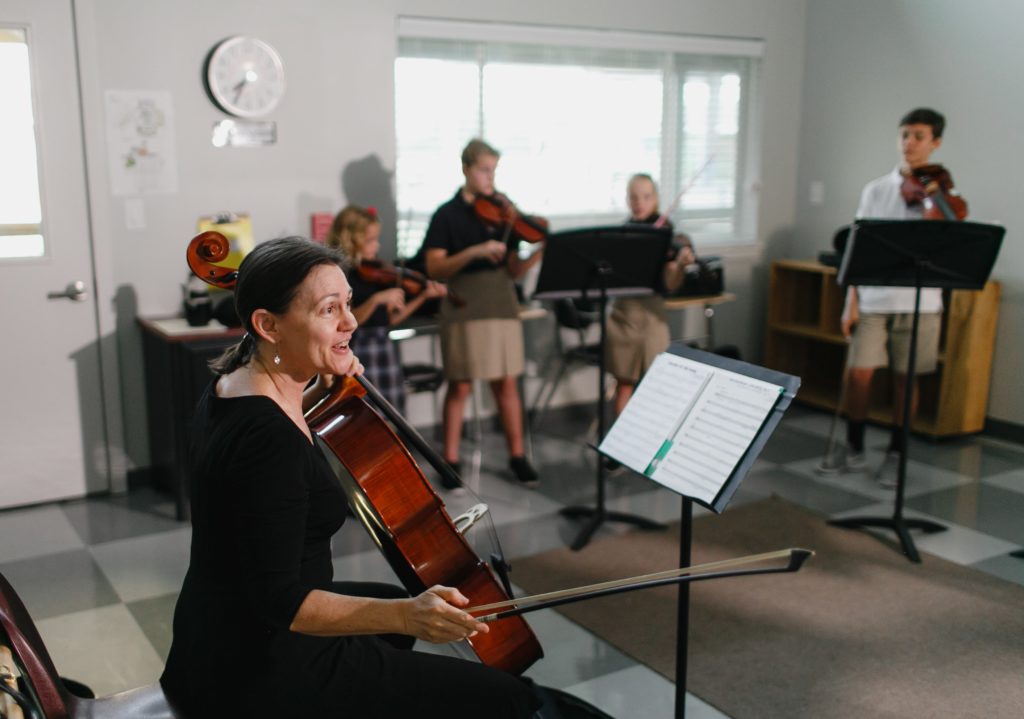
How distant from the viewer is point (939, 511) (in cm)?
400

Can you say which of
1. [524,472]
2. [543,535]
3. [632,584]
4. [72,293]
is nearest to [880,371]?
[524,472]

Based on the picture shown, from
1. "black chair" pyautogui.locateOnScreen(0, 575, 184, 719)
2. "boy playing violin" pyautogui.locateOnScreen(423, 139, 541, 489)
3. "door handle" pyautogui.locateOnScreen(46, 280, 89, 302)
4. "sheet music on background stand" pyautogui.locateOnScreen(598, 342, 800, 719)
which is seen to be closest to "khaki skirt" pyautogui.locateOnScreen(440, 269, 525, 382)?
"boy playing violin" pyautogui.locateOnScreen(423, 139, 541, 489)

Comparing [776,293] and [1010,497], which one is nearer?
[1010,497]

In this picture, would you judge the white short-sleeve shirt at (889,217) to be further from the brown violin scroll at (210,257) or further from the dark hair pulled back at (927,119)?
the brown violin scroll at (210,257)

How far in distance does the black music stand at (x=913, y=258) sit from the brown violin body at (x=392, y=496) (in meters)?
2.11

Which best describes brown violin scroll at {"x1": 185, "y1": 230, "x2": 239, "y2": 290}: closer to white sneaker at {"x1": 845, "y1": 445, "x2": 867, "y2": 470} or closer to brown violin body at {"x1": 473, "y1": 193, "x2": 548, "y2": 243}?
brown violin body at {"x1": 473, "y1": 193, "x2": 548, "y2": 243}

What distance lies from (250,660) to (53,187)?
2896 mm


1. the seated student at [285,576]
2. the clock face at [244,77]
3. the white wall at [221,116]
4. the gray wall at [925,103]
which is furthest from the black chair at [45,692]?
the gray wall at [925,103]

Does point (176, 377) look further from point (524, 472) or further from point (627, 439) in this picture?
point (627, 439)

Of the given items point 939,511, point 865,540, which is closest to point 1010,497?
point 939,511

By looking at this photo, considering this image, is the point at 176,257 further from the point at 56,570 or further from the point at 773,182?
the point at 773,182

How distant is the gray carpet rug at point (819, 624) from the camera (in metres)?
2.62

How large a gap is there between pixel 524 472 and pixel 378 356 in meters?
0.88

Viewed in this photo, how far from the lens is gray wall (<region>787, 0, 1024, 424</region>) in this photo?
Answer: 480cm
